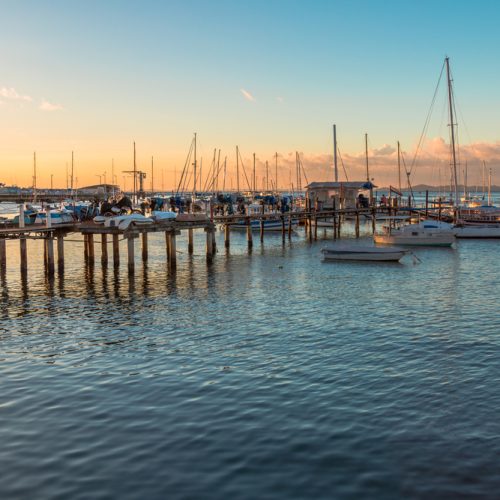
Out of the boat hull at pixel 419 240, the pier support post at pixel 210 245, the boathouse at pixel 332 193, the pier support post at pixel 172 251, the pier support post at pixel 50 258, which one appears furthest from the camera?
the boathouse at pixel 332 193

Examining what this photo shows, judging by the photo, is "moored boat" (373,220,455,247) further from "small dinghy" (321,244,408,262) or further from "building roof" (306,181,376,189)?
"building roof" (306,181,376,189)

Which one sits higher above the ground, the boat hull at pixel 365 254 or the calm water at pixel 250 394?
the boat hull at pixel 365 254

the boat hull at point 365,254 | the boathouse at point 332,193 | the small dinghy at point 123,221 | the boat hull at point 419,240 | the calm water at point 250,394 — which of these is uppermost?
the boathouse at point 332,193

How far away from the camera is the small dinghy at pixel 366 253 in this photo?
165ft

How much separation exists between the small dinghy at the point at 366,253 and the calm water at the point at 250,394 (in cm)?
1458

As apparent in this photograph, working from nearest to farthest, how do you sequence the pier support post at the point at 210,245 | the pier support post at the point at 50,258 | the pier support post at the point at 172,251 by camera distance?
the pier support post at the point at 50,258 < the pier support post at the point at 172,251 < the pier support post at the point at 210,245

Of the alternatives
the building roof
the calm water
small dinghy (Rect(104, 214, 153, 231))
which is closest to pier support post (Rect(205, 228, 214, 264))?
small dinghy (Rect(104, 214, 153, 231))

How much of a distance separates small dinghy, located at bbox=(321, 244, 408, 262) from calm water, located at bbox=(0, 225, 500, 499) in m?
14.6

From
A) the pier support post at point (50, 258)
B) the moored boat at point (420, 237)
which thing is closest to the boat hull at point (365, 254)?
the moored boat at point (420, 237)

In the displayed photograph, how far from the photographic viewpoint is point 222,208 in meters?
93.9

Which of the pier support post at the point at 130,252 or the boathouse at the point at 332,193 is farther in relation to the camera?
the boathouse at the point at 332,193

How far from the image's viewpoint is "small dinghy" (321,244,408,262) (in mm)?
50144

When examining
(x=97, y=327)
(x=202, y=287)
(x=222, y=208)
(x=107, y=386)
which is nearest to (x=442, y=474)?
(x=107, y=386)

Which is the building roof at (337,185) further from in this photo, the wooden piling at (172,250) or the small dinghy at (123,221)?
the small dinghy at (123,221)
